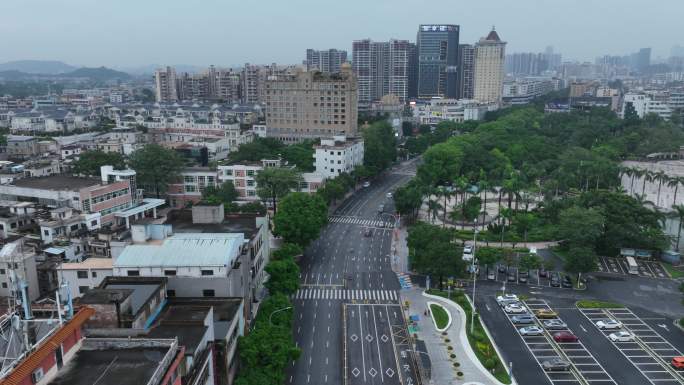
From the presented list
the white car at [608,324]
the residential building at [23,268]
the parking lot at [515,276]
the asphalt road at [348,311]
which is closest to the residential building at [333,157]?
the asphalt road at [348,311]

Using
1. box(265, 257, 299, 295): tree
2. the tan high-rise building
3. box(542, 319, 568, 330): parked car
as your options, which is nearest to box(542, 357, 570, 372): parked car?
box(542, 319, 568, 330): parked car

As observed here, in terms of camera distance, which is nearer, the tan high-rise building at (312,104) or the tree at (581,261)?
the tree at (581,261)

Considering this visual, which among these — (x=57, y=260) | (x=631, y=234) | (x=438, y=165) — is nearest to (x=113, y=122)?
(x=438, y=165)

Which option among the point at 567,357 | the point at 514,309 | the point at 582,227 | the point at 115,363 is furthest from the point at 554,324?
the point at 115,363

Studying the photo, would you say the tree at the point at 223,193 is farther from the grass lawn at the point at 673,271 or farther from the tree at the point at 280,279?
the grass lawn at the point at 673,271

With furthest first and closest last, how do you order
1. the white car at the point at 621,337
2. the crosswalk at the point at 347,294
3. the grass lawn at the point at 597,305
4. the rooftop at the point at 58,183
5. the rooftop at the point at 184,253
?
the rooftop at the point at 58,183, the crosswalk at the point at 347,294, the grass lawn at the point at 597,305, the white car at the point at 621,337, the rooftop at the point at 184,253

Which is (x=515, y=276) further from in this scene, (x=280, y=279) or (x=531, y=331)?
(x=280, y=279)

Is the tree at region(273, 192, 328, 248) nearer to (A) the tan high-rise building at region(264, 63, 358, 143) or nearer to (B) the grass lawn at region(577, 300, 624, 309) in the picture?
(B) the grass lawn at region(577, 300, 624, 309)
